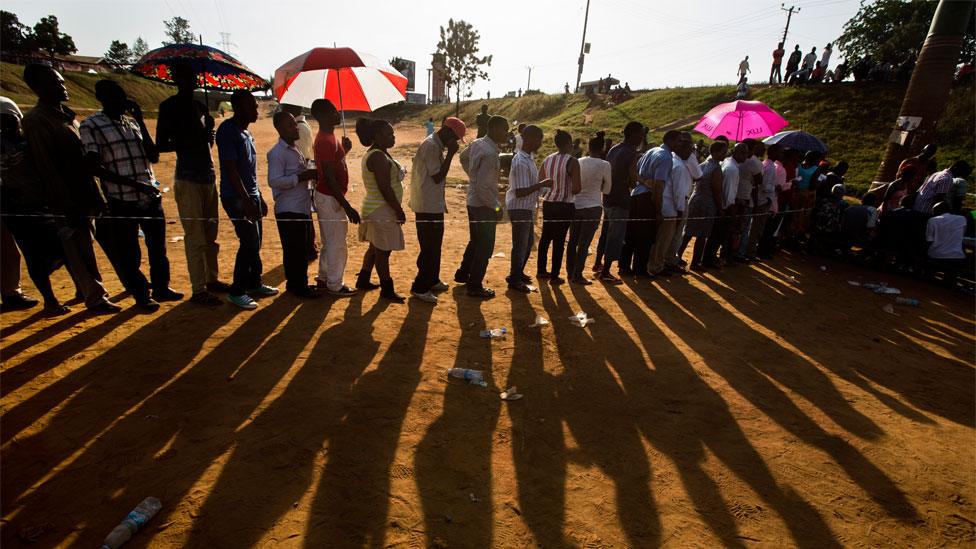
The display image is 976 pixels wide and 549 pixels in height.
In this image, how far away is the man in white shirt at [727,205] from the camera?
6.21 m

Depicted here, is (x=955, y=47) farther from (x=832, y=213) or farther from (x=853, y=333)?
(x=853, y=333)

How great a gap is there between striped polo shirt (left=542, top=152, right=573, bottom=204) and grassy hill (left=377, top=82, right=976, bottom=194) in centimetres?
1307

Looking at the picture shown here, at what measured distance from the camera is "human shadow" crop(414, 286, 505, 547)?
2219 mm

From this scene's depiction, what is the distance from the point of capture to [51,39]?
42312 millimetres

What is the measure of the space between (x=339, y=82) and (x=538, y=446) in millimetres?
4415

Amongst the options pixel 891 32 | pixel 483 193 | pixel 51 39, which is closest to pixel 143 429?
pixel 483 193

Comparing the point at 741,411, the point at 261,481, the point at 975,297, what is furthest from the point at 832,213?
the point at 261,481

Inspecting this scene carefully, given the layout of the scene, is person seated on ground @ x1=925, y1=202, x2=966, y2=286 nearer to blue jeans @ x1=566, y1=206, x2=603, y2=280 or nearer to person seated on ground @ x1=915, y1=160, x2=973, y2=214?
person seated on ground @ x1=915, y1=160, x2=973, y2=214

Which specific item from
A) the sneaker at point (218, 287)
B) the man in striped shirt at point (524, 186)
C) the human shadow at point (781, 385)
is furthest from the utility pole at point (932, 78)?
the sneaker at point (218, 287)

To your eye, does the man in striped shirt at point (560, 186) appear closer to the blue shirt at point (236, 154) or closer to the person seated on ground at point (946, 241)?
the blue shirt at point (236, 154)

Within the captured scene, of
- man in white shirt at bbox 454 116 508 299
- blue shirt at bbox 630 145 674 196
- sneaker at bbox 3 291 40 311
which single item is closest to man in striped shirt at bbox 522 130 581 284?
man in white shirt at bbox 454 116 508 299

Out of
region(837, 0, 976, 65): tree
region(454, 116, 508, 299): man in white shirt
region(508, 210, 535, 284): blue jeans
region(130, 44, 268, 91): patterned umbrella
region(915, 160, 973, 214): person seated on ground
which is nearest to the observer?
region(130, 44, 268, 91): patterned umbrella

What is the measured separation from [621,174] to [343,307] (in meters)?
3.79

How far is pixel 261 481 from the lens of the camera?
2.40 metres
